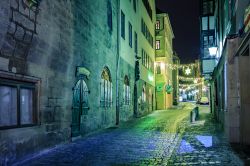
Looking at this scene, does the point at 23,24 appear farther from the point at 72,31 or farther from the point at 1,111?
the point at 72,31

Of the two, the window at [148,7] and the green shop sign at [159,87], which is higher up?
the window at [148,7]

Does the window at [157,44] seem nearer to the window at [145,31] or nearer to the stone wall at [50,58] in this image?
the window at [145,31]

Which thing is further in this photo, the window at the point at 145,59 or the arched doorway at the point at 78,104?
the window at the point at 145,59

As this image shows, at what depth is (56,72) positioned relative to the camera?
40.1ft

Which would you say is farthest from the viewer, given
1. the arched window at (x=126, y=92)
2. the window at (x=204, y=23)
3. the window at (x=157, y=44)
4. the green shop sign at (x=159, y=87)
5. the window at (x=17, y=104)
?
the window at (x=157, y=44)

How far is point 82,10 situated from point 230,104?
7.38 metres

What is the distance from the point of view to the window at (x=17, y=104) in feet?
30.0

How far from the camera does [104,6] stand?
19.2 meters

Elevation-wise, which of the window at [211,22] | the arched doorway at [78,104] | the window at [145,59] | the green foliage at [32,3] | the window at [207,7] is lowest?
the arched doorway at [78,104]

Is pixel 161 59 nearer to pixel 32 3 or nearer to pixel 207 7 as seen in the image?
pixel 207 7

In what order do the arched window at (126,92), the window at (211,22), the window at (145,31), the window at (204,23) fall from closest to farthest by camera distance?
the arched window at (126,92) → the window at (145,31) → the window at (211,22) → the window at (204,23)

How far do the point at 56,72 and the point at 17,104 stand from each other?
270 centimetres

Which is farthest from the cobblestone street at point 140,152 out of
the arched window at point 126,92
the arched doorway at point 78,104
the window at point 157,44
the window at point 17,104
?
the window at point 157,44

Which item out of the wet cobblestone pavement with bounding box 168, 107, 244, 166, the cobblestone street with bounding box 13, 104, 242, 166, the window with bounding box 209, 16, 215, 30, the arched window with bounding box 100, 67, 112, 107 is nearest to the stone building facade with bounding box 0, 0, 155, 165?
the arched window with bounding box 100, 67, 112, 107
